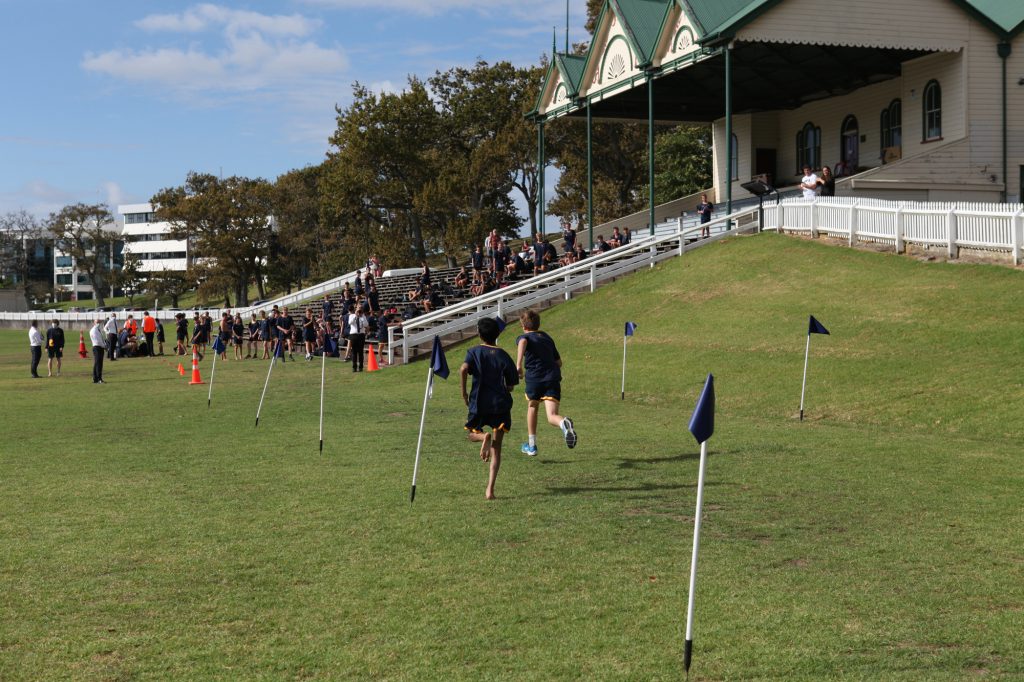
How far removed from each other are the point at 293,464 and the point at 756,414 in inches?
312

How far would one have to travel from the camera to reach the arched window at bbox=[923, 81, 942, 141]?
1253 inches

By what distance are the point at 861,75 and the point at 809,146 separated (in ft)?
16.0

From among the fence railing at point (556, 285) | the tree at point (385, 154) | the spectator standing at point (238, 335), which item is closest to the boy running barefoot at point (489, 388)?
the fence railing at point (556, 285)

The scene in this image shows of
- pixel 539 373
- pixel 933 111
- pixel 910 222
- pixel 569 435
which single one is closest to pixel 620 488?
pixel 569 435

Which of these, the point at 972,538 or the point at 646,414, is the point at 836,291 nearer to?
the point at 646,414

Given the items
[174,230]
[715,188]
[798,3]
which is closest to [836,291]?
[798,3]

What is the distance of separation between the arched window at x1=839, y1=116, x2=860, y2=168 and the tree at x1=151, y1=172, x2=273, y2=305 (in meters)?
57.2

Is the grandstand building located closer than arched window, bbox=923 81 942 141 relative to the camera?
Yes

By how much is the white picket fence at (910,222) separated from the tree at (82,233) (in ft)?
331

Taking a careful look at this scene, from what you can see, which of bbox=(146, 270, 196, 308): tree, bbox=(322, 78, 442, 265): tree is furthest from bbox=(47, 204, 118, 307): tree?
bbox=(322, 78, 442, 265): tree

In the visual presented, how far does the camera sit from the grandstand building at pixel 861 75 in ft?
98.3

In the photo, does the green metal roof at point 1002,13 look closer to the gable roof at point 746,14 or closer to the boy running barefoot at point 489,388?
the gable roof at point 746,14

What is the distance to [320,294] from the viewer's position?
5125 cm

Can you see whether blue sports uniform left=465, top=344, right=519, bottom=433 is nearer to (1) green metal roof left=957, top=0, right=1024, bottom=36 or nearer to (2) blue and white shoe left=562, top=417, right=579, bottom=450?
(2) blue and white shoe left=562, top=417, right=579, bottom=450
